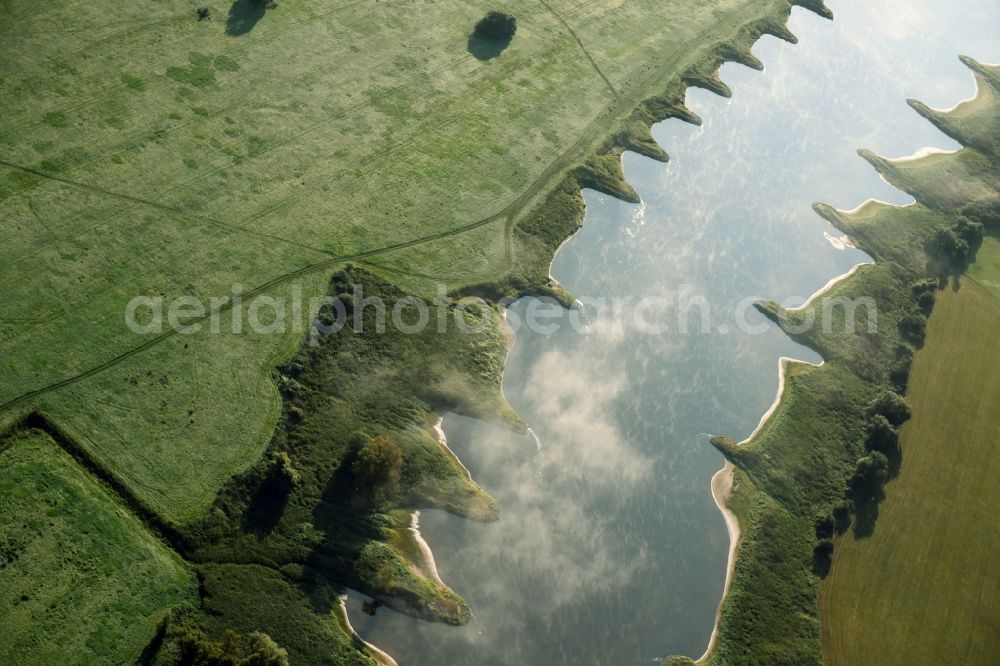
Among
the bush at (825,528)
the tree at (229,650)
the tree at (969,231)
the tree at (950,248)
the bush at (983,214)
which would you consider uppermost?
the bush at (983,214)

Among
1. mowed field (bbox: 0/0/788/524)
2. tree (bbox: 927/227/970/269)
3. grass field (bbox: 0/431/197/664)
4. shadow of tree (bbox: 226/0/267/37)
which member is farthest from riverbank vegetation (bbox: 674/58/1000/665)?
shadow of tree (bbox: 226/0/267/37)

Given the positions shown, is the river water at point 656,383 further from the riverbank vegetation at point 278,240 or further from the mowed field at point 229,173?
the mowed field at point 229,173

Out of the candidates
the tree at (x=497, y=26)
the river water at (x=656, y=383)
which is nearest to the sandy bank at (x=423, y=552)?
the river water at (x=656, y=383)

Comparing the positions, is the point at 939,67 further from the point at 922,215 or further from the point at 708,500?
the point at 708,500

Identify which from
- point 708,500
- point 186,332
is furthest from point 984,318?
point 186,332

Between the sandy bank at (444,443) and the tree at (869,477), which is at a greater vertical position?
the tree at (869,477)

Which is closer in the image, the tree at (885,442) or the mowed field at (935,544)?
the mowed field at (935,544)

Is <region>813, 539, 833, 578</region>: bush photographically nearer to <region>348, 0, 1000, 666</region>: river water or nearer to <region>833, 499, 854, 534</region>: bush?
<region>833, 499, 854, 534</region>: bush

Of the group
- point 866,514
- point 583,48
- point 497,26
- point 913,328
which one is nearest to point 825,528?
point 866,514
